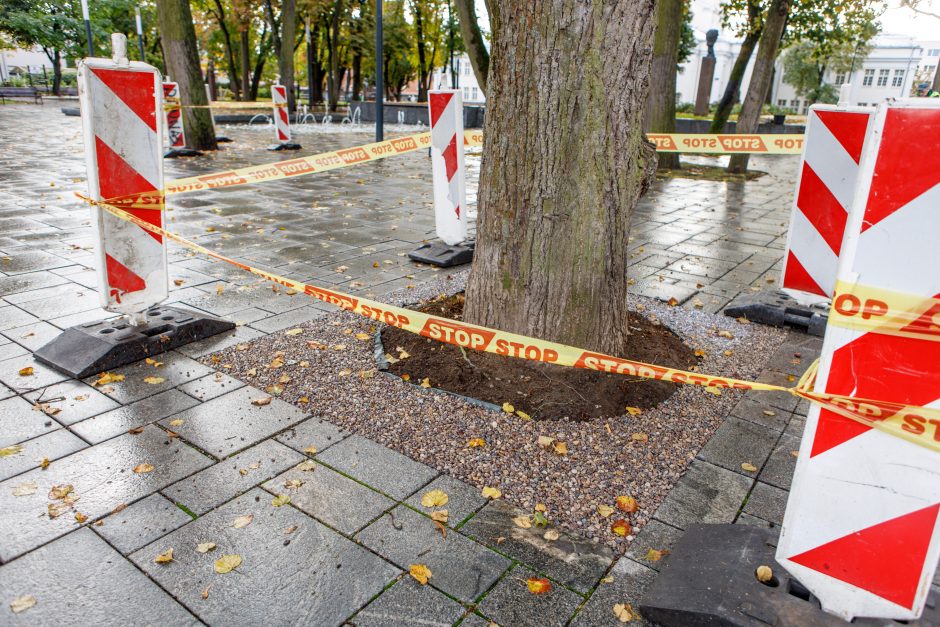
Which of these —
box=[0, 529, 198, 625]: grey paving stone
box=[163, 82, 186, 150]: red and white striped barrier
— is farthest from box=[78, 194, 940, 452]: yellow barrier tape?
box=[163, 82, 186, 150]: red and white striped barrier

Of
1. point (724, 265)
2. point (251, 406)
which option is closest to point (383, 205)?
point (724, 265)

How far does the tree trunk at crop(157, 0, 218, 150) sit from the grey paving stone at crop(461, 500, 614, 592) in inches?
582

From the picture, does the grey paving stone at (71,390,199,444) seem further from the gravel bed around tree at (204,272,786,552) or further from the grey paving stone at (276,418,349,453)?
the grey paving stone at (276,418,349,453)

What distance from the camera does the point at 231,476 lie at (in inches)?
121

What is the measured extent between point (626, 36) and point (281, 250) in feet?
16.1

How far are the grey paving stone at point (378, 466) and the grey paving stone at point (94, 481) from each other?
26.2 inches

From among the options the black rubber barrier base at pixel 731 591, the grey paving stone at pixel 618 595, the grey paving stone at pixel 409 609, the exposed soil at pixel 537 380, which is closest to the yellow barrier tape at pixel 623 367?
the black rubber barrier base at pixel 731 591

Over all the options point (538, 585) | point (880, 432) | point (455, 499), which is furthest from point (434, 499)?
point (880, 432)

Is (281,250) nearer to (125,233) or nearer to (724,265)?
(125,233)

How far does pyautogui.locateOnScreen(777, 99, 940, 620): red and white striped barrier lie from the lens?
1.64 metres

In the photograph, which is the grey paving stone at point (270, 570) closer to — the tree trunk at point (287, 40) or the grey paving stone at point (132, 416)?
the grey paving stone at point (132, 416)

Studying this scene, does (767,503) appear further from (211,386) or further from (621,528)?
(211,386)

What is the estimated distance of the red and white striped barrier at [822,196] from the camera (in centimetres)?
462

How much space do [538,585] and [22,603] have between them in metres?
1.88
